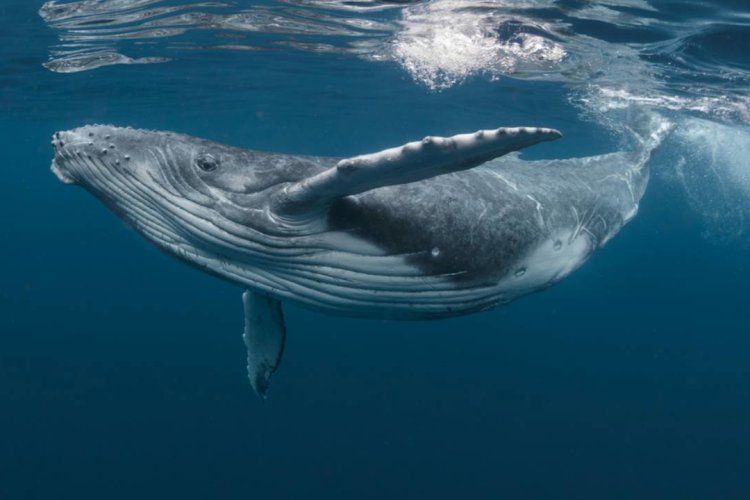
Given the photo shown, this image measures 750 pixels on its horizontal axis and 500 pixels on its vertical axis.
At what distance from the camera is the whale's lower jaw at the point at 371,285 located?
4887mm

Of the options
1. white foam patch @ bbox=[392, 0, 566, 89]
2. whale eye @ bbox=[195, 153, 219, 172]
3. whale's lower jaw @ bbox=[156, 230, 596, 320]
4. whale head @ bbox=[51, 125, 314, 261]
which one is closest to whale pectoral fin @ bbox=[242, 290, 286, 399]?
whale's lower jaw @ bbox=[156, 230, 596, 320]

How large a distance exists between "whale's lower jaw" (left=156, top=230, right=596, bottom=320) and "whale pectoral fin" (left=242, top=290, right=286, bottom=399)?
4.35ft

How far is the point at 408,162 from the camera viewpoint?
12.4ft

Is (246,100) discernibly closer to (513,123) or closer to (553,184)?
(513,123)

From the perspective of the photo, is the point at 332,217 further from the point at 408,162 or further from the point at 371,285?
the point at 408,162

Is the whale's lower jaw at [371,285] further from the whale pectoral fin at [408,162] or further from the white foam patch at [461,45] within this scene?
the white foam patch at [461,45]

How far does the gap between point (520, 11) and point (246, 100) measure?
800 inches

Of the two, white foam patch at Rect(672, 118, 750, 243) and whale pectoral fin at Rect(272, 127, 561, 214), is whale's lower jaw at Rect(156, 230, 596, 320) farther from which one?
white foam patch at Rect(672, 118, 750, 243)

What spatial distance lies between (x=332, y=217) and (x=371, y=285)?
0.72 meters

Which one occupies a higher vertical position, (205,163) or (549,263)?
(205,163)

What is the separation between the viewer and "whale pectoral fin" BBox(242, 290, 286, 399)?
6.59 metres

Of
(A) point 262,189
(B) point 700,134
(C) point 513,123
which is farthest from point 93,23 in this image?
(B) point 700,134

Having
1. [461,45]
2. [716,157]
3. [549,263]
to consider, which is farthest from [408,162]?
[716,157]

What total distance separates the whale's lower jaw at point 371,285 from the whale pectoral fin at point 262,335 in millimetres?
1327
